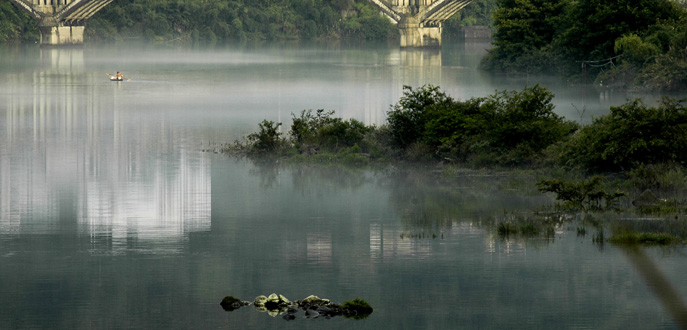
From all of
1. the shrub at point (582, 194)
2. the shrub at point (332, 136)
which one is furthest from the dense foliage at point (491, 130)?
the shrub at point (582, 194)

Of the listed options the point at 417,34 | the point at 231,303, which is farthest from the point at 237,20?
the point at 231,303

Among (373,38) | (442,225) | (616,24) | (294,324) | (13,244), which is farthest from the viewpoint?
(373,38)

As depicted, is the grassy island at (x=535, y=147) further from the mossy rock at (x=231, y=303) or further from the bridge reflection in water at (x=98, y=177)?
the mossy rock at (x=231, y=303)

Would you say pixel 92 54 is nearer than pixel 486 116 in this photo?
No

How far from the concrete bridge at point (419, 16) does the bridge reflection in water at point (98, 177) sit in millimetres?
79110

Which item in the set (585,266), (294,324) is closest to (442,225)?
(585,266)

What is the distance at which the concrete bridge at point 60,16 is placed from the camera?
5108 inches

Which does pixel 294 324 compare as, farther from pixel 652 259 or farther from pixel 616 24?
pixel 616 24

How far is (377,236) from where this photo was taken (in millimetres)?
19844

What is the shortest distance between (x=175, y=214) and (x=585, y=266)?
830cm

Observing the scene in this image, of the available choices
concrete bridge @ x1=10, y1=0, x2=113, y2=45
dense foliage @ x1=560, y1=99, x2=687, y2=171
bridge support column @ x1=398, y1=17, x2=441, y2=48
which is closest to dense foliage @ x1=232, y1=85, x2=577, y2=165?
dense foliage @ x1=560, y1=99, x2=687, y2=171

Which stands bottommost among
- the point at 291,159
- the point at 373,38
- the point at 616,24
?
the point at 291,159

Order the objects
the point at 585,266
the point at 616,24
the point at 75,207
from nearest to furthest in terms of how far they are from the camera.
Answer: the point at 585,266
the point at 75,207
the point at 616,24

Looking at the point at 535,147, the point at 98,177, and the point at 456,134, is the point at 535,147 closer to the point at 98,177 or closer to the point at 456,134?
the point at 456,134
